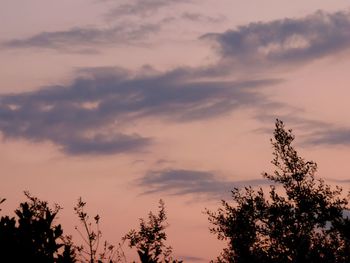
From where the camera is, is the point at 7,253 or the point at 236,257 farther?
the point at 236,257

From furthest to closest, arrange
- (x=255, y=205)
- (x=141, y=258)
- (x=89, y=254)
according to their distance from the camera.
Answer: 1. (x=255, y=205)
2. (x=89, y=254)
3. (x=141, y=258)

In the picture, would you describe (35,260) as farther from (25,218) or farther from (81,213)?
(81,213)

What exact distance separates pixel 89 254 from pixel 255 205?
12.4 meters

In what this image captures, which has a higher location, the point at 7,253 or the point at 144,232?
the point at 144,232

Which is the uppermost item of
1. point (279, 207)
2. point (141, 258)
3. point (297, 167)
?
point (297, 167)

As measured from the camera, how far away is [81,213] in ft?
138

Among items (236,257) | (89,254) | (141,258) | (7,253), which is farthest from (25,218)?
(236,257)

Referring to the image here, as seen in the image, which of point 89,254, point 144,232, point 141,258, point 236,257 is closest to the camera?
point 141,258

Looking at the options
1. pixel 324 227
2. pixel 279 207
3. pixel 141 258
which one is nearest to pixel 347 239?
pixel 324 227

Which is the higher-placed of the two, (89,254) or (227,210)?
(227,210)

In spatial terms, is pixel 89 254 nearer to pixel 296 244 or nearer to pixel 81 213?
pixel 81 213

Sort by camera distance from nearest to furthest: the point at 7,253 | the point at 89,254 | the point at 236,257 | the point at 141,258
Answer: the point at 7,253 < the point at 141,258 < the point at 89,254 < the point at 236,257

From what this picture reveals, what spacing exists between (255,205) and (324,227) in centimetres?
510

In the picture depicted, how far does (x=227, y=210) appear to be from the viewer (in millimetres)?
45438
